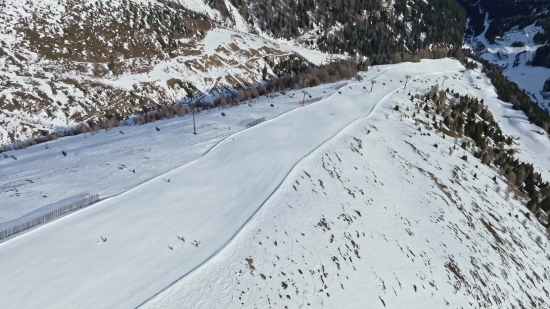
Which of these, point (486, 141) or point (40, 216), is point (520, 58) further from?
point (40, 216)

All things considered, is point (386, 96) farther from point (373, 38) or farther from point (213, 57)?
point (373, 38)

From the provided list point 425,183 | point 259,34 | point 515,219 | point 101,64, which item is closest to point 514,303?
point 425,183

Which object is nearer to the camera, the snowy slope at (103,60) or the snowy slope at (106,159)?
the snowy slope at (106,159)

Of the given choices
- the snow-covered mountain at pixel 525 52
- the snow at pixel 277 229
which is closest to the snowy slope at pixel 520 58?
the snow-covered mountain at pixel 525 52

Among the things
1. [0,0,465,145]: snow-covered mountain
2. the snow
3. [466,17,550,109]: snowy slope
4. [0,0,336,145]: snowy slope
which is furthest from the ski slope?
[466,17,550,109]: snowy slope

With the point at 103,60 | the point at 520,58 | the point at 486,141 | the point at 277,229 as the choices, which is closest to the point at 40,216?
the point at 277,229

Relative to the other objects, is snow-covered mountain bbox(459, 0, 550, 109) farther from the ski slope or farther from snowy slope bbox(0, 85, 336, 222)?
snowy slope bbox(0, 85, 336, 222)

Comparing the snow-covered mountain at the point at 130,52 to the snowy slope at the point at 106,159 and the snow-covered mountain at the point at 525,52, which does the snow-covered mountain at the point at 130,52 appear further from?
the snow-covered mountain at the point at 525,52

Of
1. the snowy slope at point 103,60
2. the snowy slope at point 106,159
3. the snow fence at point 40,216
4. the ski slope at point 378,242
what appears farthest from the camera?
the snowy slope at point 103,60
